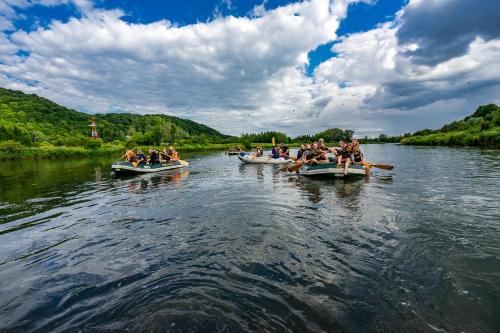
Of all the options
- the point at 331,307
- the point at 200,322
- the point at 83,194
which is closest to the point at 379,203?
the point at 331,307

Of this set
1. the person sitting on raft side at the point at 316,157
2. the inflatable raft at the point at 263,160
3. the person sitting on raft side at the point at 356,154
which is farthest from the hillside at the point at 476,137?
the person sitting on raft side at the point at 316,157

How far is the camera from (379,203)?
9.22 metres

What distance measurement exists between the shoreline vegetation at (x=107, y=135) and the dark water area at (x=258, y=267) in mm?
44468

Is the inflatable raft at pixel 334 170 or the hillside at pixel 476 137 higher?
the hillside at pixel 476 137

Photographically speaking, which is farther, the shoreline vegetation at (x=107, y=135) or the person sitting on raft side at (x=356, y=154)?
the shoreline vegetation at (x=107, y=135)

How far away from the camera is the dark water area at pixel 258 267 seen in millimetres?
3408

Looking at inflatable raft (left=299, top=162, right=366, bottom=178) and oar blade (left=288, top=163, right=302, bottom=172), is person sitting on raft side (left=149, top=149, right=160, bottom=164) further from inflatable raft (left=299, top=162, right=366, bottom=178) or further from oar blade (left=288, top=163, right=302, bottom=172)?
inflatable raft (left=299, top=162, right=366, bottom=178)

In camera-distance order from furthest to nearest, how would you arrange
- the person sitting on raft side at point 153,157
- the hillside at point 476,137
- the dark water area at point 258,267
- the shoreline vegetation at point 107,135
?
the shoreline vegetation at point 107,135 → the hillside at point 476,137 → the person sitting on raft side at point 153,157 → the dark water area at point 258,267

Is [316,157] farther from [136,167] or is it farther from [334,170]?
[136,167]

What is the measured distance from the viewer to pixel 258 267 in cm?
479

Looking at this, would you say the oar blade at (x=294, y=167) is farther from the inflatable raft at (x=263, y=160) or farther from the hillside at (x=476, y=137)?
the hillside at (x=476, y=137)

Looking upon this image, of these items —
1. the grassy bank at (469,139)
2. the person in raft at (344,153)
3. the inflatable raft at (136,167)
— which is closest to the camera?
the person in raft at (344,153)

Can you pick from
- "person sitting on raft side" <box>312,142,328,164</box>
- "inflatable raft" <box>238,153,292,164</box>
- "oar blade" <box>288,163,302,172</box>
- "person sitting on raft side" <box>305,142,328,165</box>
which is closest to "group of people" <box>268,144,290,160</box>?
"inflatable raft" <box>238,153,292,164</box>

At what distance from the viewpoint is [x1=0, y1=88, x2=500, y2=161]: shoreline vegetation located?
168ft
